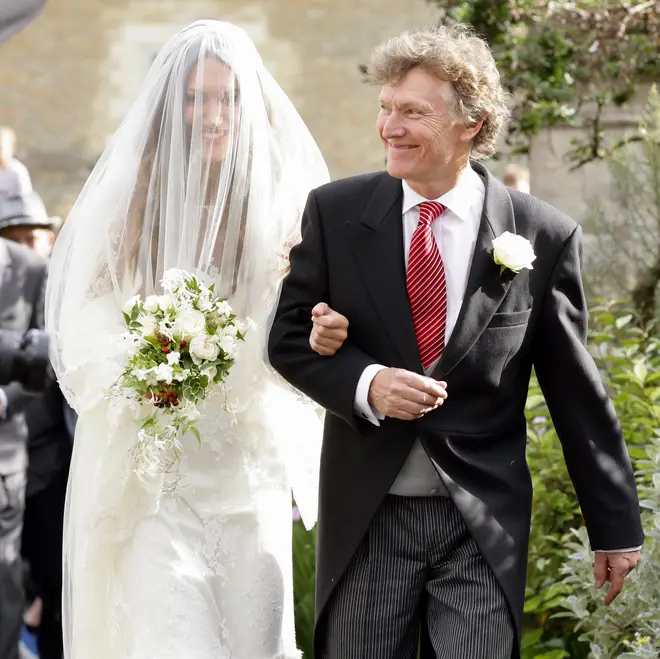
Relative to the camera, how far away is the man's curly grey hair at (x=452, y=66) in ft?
12.2

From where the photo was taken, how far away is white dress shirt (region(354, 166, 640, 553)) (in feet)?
12.3

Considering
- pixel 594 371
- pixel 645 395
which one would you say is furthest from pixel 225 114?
pixel 645 395

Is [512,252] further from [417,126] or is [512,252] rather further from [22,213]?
[22,213]

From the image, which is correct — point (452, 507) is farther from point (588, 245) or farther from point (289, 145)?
point (588, 245)

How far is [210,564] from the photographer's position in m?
4.24

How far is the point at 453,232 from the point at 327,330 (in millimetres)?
473

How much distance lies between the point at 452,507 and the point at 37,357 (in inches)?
95.2

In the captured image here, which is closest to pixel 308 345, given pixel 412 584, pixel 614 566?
pixel 412 584

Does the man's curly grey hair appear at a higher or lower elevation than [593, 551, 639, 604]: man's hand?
higher

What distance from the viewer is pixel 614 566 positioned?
3867 millimetres

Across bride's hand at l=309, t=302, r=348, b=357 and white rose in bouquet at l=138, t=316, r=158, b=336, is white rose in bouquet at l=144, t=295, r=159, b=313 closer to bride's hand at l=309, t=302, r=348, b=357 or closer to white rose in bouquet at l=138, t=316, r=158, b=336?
white rose in bouquet at l=138, t=316, r=158, b=336

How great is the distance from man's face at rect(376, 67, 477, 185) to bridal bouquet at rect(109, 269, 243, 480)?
0.75 m

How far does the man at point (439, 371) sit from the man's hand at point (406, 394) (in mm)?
62

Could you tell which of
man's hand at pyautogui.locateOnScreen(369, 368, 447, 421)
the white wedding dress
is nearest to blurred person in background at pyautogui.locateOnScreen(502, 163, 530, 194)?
the white wedding dress
